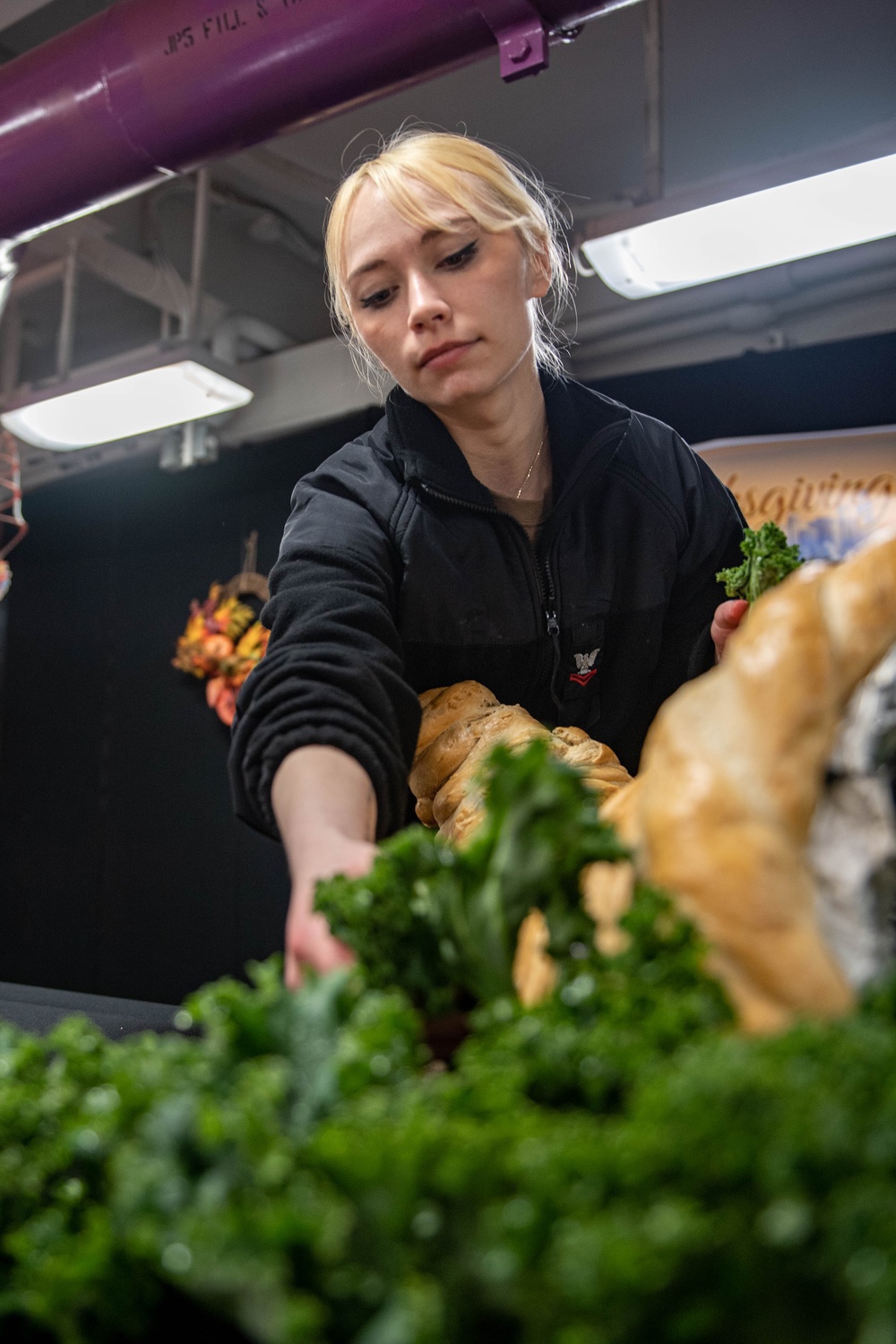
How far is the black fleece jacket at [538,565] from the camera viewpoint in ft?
4.65

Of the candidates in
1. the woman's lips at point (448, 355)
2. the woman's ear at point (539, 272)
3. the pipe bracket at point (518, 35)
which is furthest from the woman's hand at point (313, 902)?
the pipe bracket at point (518, 35)

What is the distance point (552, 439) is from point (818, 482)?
291 centimetres

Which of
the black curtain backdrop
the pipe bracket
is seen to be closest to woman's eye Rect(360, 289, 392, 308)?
the pipe bracket

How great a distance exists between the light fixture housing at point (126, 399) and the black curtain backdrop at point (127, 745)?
872 mm

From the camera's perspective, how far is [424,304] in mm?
1456

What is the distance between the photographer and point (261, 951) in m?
5.69

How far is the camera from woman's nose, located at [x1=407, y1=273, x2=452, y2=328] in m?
1.46

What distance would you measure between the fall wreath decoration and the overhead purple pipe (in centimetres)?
339

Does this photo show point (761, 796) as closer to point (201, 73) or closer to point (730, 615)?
point (730, 615)

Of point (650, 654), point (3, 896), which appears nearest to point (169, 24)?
point (650, 654)

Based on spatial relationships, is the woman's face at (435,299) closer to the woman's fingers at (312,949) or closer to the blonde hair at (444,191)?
the blonde hair at (444,191)

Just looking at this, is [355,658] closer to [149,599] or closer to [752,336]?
[752,336]

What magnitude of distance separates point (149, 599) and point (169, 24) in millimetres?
4540

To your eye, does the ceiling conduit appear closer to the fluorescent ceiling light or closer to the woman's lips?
the woman's lips
